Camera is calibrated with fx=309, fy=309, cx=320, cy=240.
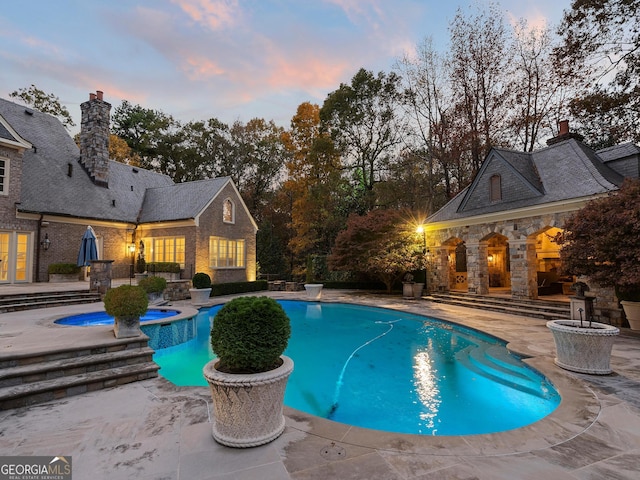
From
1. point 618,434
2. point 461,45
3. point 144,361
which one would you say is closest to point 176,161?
point 461,45

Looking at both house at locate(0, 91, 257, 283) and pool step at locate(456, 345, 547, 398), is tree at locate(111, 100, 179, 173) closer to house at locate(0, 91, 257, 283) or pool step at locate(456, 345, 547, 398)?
house at locate(0, 91, 257, 283)

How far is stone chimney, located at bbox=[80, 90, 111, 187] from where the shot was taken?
58.9 ft

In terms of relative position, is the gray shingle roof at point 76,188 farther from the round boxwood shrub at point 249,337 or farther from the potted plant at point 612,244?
the potted plant at point 612,244

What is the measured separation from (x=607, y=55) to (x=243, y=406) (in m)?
18.1

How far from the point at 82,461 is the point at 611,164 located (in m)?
18.2

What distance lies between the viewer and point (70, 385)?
4.79 metres

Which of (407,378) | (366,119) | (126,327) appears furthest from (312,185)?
(407,378)

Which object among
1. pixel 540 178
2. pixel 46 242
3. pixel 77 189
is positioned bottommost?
pixel 46 242

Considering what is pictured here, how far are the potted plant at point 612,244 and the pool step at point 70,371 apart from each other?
10.4 m

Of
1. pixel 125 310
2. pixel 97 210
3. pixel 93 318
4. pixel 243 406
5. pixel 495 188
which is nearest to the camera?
pixel 243 406

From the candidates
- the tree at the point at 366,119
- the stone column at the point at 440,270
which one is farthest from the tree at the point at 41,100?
the stone column at the point at 440,270

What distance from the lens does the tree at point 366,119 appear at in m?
25.1

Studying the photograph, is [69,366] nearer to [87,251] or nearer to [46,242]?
[87,251]

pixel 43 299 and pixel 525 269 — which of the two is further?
pixel 525 269
